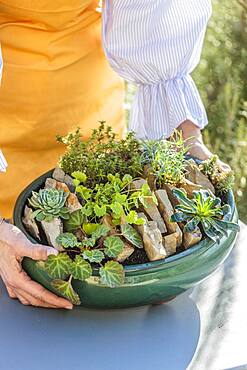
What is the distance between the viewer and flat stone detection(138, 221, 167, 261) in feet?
3.57

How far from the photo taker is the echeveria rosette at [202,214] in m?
1.12

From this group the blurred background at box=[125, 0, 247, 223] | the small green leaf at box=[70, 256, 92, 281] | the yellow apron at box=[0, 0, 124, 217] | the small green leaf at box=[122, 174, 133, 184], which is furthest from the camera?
the blurred background at box=[125, 0, 247, 223]

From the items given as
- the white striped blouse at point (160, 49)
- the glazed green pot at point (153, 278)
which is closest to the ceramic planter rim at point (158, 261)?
the glazed green pot at point (153, 278)

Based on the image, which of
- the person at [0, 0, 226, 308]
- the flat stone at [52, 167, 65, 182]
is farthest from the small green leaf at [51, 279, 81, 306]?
the person at [0, 0, 226, 308]

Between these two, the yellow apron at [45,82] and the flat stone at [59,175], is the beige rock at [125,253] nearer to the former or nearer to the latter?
the flat stone at [59,175]

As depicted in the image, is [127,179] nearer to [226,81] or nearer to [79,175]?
[79,175]

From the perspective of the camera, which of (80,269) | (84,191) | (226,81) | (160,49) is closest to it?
(80,269)

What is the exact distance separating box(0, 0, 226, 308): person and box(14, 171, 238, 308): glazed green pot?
336mm

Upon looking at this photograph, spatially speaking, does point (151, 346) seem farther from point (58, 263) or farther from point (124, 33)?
point (124, 33)

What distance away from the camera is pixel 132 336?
1146mm

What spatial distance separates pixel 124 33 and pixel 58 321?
60 cm

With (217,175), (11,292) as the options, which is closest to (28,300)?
(11,292)

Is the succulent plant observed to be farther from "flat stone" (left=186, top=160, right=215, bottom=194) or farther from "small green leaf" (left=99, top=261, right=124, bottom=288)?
"flat stone" (left=186, top=160, right=215, bottom=194)

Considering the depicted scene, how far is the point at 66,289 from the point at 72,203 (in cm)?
13
